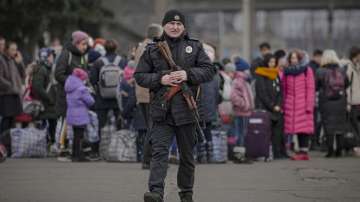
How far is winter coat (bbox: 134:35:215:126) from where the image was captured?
33.3 feet

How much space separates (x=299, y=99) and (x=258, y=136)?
107cm

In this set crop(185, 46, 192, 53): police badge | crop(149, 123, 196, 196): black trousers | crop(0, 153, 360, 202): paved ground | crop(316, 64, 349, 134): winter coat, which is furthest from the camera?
crop(316, 64, 349, 134): winter coat

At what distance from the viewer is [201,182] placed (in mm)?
12758

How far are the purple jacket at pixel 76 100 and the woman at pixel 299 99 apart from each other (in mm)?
3626

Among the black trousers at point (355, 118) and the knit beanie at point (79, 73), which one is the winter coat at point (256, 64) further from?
the knit beanie at point (79, 73)

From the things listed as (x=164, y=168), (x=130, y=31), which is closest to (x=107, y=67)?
(x=164, y=168)

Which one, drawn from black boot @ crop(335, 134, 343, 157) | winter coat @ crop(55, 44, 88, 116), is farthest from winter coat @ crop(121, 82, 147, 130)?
black boot @ crop(335, 134, 343, 157)

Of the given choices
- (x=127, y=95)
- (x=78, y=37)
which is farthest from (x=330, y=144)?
(x=78, y=37)

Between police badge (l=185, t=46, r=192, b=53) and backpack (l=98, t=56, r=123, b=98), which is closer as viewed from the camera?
police badge (l=185, t=46, r=192, b=53)

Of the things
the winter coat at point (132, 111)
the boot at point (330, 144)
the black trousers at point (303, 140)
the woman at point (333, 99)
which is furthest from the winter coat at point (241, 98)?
the winter coat at point (132, 111)

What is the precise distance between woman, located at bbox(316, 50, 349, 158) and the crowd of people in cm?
2

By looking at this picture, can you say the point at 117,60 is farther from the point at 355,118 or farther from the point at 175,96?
the point at 175,96

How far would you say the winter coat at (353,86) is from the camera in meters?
17.6

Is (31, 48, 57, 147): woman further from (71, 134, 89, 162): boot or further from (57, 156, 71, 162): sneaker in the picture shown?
(71, 134, 89, 162): boot
